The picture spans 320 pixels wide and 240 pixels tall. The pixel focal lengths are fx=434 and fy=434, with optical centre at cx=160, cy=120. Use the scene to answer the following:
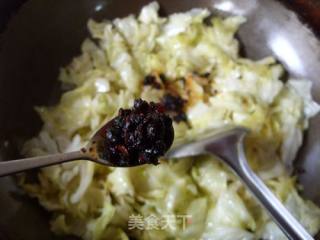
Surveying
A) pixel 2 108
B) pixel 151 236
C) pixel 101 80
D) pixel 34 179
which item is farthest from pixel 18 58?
pixel 151 236

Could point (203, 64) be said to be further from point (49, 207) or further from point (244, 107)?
point (49, 207)

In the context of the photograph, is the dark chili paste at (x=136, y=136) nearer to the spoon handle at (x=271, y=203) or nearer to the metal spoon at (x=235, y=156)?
the metal spoon at (x=235, y=156)

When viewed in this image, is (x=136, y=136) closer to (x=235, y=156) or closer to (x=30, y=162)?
(x=30, y=162)

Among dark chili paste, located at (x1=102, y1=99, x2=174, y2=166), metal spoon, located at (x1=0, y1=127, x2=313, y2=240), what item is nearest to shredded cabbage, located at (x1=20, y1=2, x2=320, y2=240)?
Answer: metal spoon, located at (x1=0, y1=127, x2=313, y2=240)

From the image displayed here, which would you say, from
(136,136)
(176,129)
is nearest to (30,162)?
(136,136)

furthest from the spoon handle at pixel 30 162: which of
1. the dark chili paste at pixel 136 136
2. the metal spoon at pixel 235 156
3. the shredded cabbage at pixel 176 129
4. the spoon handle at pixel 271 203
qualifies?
the spoon handle at pixel 271 203

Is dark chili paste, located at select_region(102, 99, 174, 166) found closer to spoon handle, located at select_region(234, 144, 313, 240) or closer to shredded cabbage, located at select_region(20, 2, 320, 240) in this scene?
shredded cabbage, located at select_region(20, 2, 320, 240)
